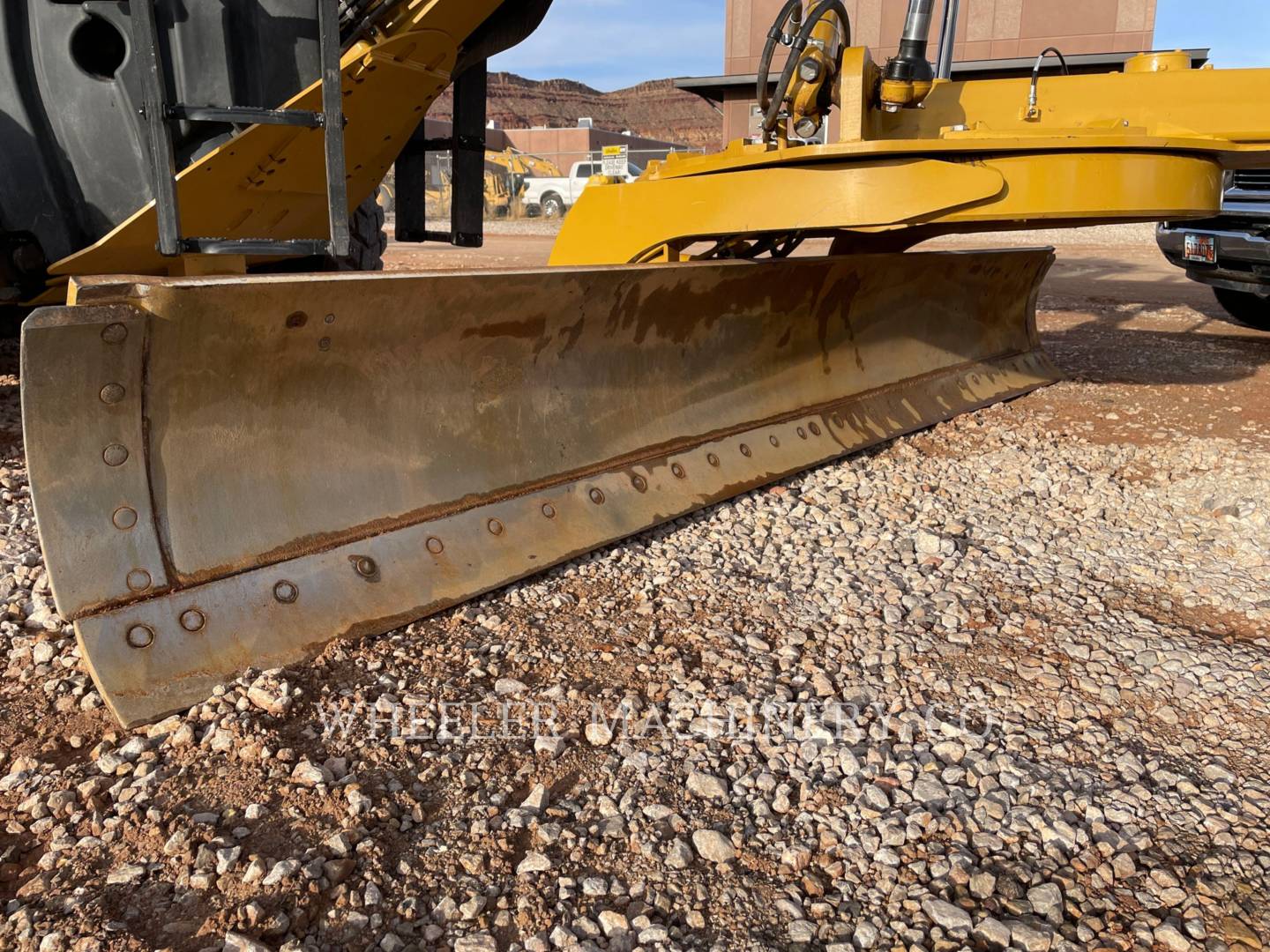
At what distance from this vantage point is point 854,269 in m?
4.50

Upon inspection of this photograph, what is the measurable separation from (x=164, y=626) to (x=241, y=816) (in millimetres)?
588

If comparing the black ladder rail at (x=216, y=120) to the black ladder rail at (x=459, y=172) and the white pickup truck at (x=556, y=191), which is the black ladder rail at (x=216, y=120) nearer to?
the black ladder rail at (x=459, y=172)

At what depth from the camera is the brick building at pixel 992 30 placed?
24.9m

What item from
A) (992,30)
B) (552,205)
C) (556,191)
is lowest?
(552,205)

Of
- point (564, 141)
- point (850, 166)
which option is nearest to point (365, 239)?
point (850, 166)

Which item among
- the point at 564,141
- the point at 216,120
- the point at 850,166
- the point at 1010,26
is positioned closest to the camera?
the point at 216,120

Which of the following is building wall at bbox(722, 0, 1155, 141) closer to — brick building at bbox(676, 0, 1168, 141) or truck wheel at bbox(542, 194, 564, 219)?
brick building at bbox(676, 0, 1168, 141)

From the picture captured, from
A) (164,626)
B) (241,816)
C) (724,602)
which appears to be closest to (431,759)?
(241,816)

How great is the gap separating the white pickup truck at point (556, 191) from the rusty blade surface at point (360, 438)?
25014 millimetres

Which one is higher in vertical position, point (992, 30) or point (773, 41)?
point (992, 30)

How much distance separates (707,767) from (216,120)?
202 cm

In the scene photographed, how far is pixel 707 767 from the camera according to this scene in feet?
7.07

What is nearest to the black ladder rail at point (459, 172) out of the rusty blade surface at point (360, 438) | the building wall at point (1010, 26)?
the rusty blade surface at point (360, 438)

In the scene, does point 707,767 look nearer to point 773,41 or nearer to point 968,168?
point 968,168
